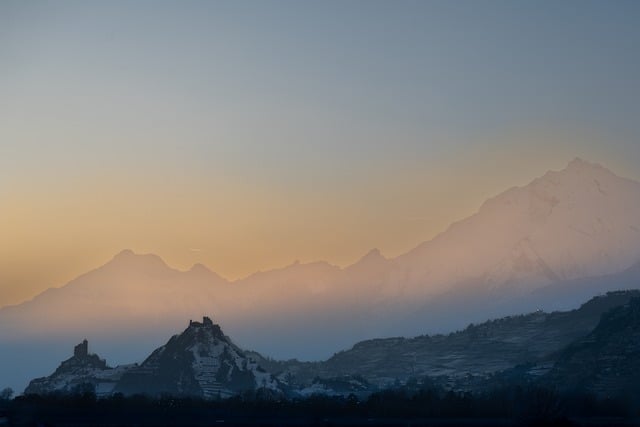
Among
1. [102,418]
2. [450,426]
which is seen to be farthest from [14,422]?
[450,426]

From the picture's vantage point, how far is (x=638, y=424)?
196875 millimetres

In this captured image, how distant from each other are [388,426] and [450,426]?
12891 millimetres

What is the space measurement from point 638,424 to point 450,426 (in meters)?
36.3

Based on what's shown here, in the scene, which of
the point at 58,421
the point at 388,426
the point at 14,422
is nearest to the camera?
the point at 14,422

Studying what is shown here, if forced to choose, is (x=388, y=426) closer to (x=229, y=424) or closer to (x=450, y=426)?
(x=450, y=426)

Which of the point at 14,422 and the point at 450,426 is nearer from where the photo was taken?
the point at 14,422

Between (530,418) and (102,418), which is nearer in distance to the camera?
(530,418)

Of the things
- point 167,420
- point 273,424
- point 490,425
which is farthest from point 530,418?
point 167,420

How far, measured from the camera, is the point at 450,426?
195875mm

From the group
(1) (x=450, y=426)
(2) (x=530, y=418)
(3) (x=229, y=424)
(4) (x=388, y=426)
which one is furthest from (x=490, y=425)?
(3) (x=229, y=424)

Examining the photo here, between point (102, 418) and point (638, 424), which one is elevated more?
point (102, 418)

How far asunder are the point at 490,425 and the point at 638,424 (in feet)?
93.3

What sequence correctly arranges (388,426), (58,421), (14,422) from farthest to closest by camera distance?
(388,426) → (58,421) → (14,422)

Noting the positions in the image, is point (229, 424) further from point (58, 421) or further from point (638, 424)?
point (638, 424)
